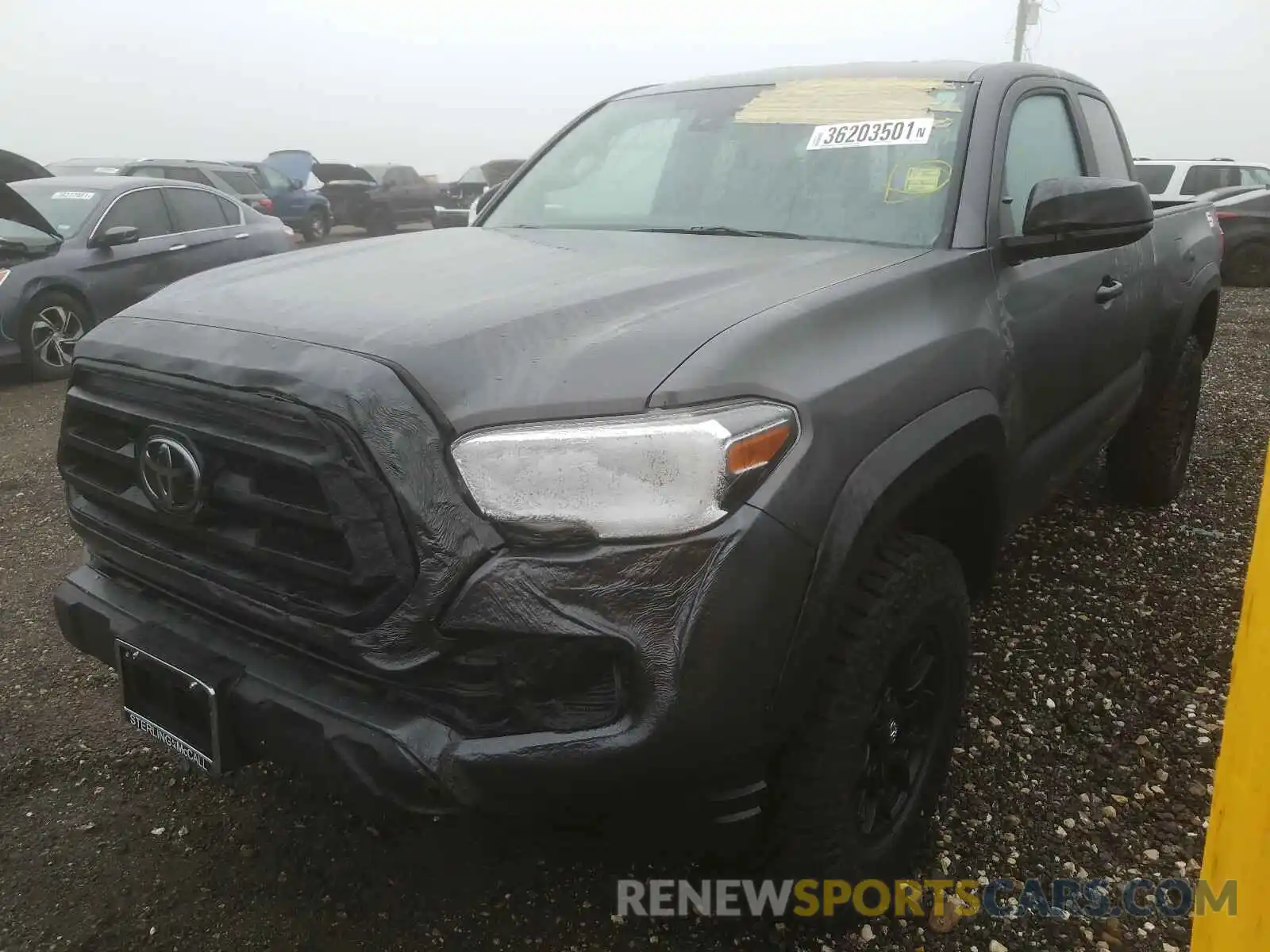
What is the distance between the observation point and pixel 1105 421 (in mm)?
3162

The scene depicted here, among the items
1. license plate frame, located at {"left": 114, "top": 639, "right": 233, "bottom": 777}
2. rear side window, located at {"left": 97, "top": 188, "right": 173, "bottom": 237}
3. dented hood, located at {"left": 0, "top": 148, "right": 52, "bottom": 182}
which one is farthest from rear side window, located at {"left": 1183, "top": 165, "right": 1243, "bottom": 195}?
license plate frame, located at {"left": 114, "top": 639, "right": 233, "bottom": 777}

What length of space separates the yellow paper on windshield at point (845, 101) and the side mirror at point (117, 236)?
6.26m

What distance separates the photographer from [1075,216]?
222 cm

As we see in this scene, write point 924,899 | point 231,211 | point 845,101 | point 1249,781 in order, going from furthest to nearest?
point 231,211, point 845,101, point 924,899, point 1249,781

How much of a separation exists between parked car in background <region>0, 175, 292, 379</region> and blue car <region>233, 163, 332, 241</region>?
9718 mm

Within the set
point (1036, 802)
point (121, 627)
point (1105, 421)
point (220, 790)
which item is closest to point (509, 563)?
point (121, 627)

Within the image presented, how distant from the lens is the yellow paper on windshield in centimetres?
254

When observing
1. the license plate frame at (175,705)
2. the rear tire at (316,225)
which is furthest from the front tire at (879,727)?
the rear tire at (316,225)

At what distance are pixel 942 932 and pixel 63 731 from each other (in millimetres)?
2375

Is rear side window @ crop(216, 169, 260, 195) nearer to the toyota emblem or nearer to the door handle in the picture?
the door handle

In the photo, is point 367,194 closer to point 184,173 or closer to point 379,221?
point 379,221

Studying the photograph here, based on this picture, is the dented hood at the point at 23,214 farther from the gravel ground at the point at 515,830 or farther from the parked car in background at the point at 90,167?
the parked car in background at the point at 90,167

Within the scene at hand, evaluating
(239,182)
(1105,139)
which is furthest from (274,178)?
(1105,139)

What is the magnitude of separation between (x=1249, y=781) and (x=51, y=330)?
7.96m
